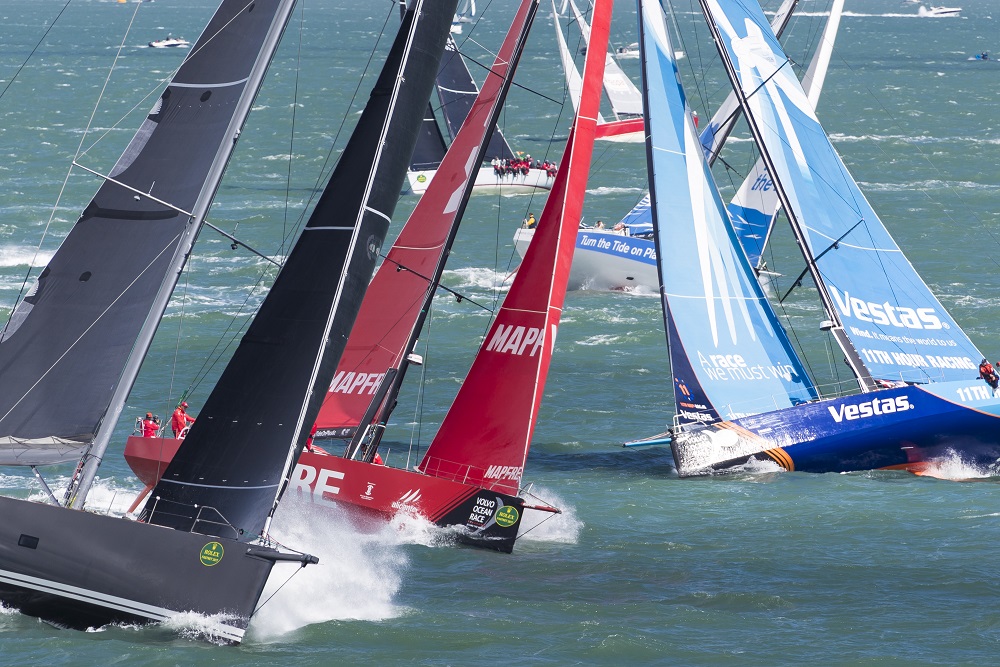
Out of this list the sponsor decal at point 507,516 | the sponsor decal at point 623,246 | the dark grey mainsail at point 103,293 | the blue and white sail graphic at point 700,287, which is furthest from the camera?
the sponsor decal at point 623,246

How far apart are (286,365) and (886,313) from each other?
13.7m

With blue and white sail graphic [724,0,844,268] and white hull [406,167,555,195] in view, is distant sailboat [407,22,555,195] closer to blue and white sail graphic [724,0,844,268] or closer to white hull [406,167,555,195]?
white hull [406,167,555,195]

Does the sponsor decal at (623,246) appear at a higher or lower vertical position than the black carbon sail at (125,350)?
lower

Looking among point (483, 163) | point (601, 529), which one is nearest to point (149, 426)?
point (601, 529)

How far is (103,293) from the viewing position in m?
16.4

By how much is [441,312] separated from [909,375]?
50.7ft

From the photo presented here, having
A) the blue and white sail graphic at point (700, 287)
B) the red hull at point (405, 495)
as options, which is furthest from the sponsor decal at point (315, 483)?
the blue and white sail graphic at point (700, 287)

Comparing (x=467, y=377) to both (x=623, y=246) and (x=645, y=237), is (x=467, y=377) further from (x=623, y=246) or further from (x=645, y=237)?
(x=645, y=237)

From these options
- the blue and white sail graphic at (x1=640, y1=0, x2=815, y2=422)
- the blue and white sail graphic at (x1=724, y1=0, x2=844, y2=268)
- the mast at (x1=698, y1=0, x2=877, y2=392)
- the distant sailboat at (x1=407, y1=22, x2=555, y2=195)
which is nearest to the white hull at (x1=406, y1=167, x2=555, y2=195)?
the distant sailboat at (x1=407, y1=22, x2=555, y2=195)

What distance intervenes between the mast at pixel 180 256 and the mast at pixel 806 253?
11363 millimetres

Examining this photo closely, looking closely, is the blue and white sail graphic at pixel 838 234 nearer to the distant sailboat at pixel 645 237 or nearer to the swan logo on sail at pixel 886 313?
the swan logo on sail at pixel 886 313

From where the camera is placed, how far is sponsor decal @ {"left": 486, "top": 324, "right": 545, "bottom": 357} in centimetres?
2100

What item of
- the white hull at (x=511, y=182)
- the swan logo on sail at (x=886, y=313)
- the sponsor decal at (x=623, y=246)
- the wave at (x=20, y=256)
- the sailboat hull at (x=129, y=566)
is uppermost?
the sailboat hull at (x=129, y=566)

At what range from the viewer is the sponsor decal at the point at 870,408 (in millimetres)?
24328
